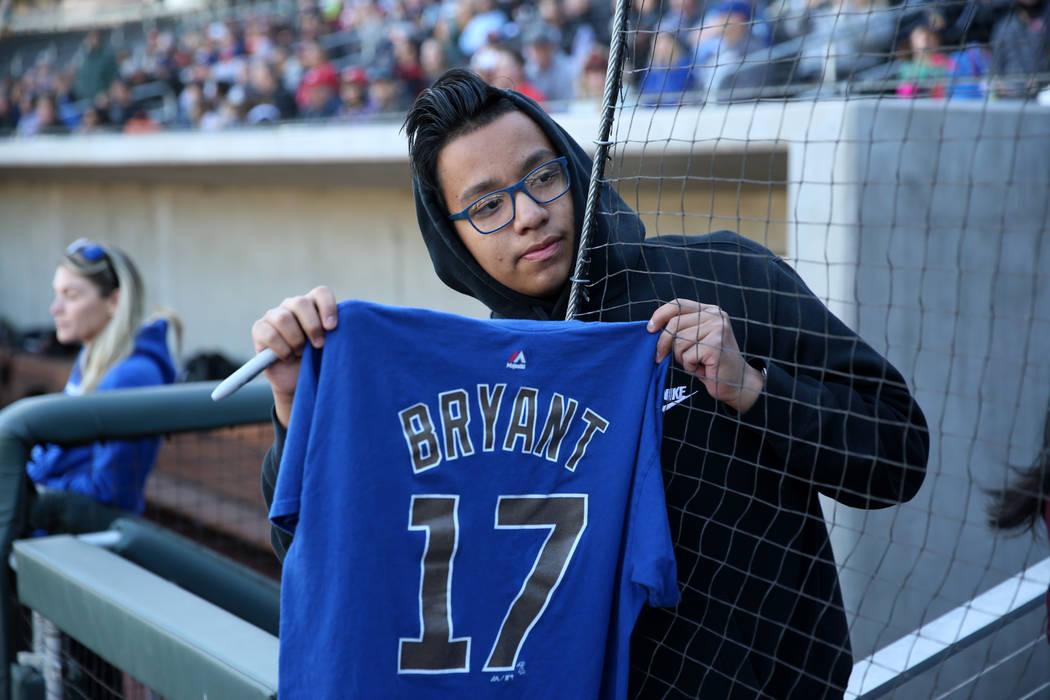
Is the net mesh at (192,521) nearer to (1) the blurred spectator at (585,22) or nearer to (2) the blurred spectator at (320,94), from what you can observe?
(2) the blurred spectator at (320,94)

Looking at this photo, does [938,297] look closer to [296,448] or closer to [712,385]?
[712,385]

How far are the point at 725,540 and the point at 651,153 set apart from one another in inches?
158

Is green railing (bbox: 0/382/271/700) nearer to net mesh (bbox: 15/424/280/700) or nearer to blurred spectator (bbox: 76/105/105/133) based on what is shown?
net mesh (bbox: 15/424/280/700)

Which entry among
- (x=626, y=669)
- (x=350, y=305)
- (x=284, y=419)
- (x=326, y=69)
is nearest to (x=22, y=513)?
(x=284, y=419)

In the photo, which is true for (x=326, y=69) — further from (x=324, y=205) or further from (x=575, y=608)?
(x=575, y=608)

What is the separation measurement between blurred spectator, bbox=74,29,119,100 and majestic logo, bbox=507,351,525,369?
1413 cm

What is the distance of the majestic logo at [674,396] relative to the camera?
167 centimetres

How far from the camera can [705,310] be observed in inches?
60.3

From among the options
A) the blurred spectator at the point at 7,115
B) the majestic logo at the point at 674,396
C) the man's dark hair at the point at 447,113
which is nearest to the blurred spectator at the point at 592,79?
the man's dark hair at the point at 447,113

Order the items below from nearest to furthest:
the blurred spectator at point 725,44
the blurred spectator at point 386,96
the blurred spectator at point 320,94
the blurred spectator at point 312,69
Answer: the blurred spectator at point 725,44 < the blurred spectator at point 386,96 < the blurred spectator at point 320,94 < the blurred spectator at point 312,69

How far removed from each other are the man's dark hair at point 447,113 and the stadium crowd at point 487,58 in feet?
1.84

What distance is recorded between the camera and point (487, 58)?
333 inches

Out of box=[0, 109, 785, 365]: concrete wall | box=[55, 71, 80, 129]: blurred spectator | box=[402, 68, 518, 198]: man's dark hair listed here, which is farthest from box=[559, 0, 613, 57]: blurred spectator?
box=[55, 71, 80, 129]: blurred spectator

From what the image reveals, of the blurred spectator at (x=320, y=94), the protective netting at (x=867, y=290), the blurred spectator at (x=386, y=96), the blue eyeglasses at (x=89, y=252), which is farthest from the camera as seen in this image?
the blurred spectator at (x=320, y=94)
